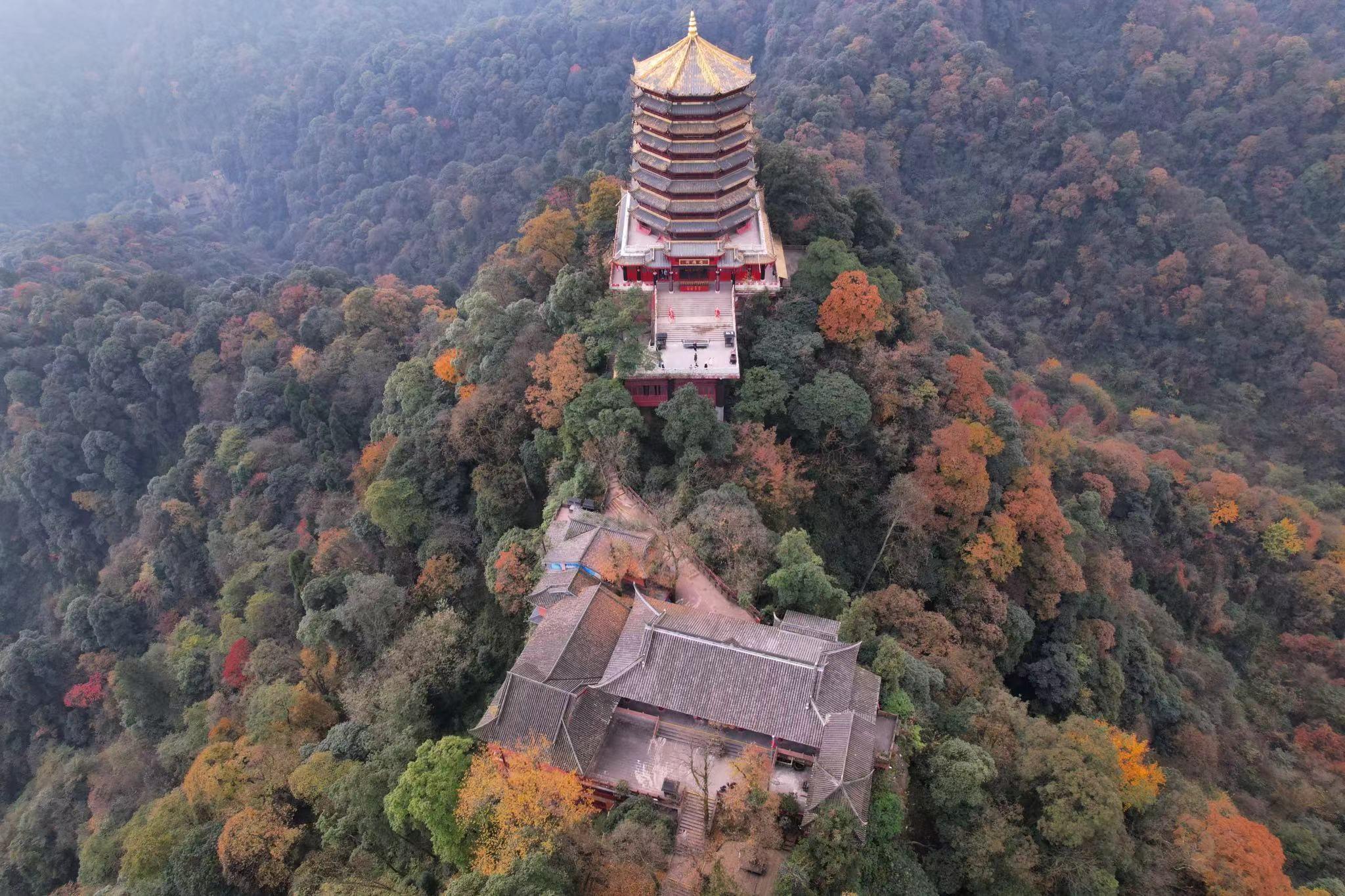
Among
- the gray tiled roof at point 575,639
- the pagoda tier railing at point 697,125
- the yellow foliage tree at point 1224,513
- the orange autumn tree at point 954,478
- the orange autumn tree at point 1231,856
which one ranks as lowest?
the orange autumn tree at point 1231,856

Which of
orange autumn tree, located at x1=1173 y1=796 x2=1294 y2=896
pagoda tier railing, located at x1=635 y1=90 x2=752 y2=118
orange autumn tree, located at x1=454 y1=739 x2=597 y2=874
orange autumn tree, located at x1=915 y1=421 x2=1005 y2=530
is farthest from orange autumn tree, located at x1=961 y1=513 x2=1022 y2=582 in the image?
pagoda tier railing, located at x1=635 y1=90 x2=752 y2=118

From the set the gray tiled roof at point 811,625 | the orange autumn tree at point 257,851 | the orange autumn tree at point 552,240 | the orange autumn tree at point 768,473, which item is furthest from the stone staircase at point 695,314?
the orange autumn tree at point 257,851

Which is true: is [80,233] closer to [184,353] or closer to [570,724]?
[184,353]

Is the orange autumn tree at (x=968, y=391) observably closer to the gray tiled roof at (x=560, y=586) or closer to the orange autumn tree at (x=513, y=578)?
the gray tiled roof at (x=560, y=586)

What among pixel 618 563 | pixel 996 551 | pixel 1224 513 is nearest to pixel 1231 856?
pixel 996 551

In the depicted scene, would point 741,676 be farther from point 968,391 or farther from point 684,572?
point 968,391

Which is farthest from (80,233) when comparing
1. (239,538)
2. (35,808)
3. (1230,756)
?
(1230,756)

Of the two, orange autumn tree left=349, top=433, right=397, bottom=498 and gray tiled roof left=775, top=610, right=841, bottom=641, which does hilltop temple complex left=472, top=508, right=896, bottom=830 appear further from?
orange autumn tree left=349, top=433, right=397, bottom=498

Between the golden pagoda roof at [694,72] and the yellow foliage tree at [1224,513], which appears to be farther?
the yellow foliage tree at [1224,513]
